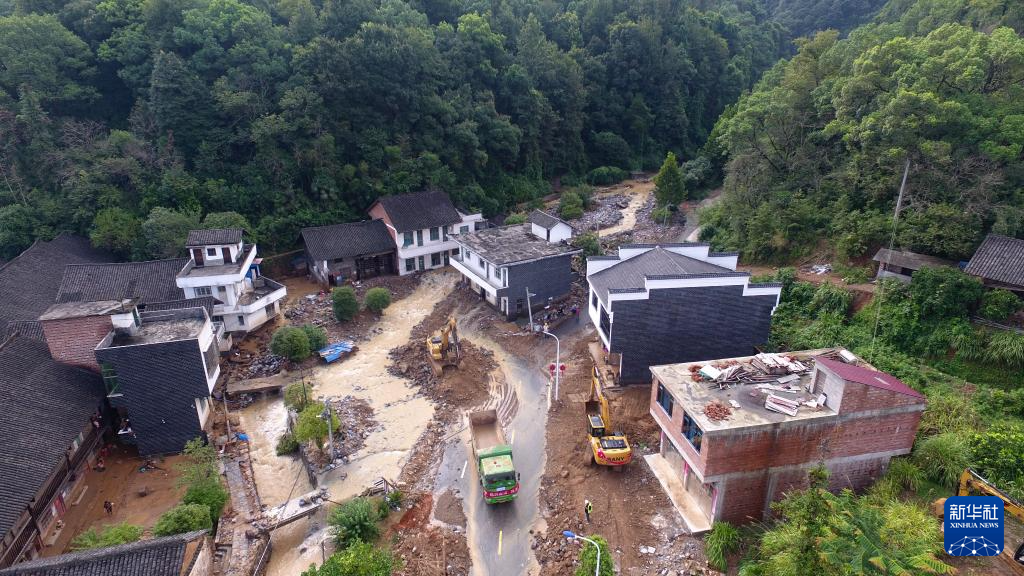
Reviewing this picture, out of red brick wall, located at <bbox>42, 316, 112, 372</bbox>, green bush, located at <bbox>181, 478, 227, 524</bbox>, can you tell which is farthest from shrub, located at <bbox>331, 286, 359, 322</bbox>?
green bush, located at <bbox>181, 478, 227, 524</bbox>

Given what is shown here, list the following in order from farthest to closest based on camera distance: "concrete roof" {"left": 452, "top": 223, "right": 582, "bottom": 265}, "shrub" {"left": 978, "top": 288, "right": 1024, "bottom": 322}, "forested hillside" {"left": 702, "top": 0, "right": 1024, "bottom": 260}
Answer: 1. "concrete roof" {"left": 452, "top": 223, "right": 582, "bottom": 265}
2. "forested hillside" {"left": 702, "top": 0, "right": 1024, "bottom": 260}
3. "shrub" {"left": 978, "top": 288, "right": 1024, "bottom": 322}

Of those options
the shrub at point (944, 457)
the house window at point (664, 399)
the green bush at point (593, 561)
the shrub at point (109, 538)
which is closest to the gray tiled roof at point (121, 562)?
the shrub at point (109, 538)

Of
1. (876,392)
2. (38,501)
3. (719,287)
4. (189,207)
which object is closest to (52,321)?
(38,501)

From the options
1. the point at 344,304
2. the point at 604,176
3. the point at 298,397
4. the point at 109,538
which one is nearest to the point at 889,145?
the point at 344,304

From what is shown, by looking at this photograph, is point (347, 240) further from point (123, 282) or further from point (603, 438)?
point (603, 438)

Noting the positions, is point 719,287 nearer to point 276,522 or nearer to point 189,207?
point 276,522

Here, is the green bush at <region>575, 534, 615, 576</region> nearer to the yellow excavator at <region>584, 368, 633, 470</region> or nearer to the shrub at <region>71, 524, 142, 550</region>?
the yellow excavator at <region>584, 368, 633, 470</region>
